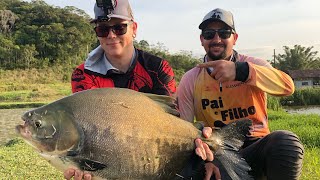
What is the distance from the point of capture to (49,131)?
7.80ft

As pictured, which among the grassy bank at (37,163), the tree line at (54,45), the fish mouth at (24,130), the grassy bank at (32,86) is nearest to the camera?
the fish mouth at (24,130)

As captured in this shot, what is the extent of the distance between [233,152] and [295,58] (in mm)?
52880

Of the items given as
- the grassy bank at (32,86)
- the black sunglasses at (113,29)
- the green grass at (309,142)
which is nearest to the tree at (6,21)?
the grassy bank at (32,86)

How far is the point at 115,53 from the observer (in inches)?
134

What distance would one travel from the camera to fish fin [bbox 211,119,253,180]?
2871 mm

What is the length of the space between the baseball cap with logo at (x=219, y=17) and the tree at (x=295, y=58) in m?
50.3

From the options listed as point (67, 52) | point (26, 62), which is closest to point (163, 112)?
point (26, 62)

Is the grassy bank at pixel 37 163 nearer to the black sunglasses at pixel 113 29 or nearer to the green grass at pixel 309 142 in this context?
the green grass at pixel 309 142

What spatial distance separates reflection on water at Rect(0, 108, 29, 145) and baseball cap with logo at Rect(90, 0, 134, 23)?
10.8 metres

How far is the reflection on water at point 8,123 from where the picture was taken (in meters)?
14.3

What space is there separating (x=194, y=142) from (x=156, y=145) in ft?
1.14

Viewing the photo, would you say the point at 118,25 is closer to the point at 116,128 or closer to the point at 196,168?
the point at 116,128

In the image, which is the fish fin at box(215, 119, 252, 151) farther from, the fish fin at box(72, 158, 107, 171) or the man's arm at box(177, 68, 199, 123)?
the fish fin at box(72, 158, 107, 171)

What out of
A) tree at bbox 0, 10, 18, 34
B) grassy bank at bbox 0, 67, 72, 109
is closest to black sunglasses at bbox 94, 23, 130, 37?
grassy bank at bbox 0, 67, 72, 109
